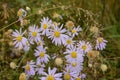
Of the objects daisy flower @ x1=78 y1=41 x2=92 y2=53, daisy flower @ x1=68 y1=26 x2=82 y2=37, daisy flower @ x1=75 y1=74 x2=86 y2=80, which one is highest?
daisy flower @ x1=68 y1=26 x2=82 y2=37

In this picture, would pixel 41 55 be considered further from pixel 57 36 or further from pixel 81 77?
pixel 81 77

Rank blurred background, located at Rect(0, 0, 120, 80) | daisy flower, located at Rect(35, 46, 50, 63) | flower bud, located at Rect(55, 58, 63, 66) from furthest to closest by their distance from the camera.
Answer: blurred background, located at Rect(0, 0, 120, 80), daisy flower, located at Rect(35, 46, 50, 63), flower bud, located at Rect(55, 58, 63, 66)

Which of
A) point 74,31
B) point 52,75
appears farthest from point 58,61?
point 74,31

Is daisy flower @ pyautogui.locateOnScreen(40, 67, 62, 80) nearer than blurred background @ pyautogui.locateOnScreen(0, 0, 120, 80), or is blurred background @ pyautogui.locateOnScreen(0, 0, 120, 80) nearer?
daisy flower @ pyautogui.locateOnScreen(40, 67, 62, 80)

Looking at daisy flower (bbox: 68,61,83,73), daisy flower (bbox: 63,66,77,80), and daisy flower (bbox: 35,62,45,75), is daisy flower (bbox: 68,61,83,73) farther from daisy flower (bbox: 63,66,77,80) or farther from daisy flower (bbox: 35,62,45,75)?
daisy flower (bbox: 35,62,45,75)

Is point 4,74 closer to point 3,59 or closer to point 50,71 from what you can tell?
point 3,59

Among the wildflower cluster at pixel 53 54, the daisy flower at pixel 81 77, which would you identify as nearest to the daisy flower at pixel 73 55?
the wildflower cluster at pixel 53 54

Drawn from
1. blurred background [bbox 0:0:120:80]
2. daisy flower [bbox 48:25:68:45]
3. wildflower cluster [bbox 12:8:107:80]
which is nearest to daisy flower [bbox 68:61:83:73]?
wildflower cluster [bbox 12:8:107:80]
